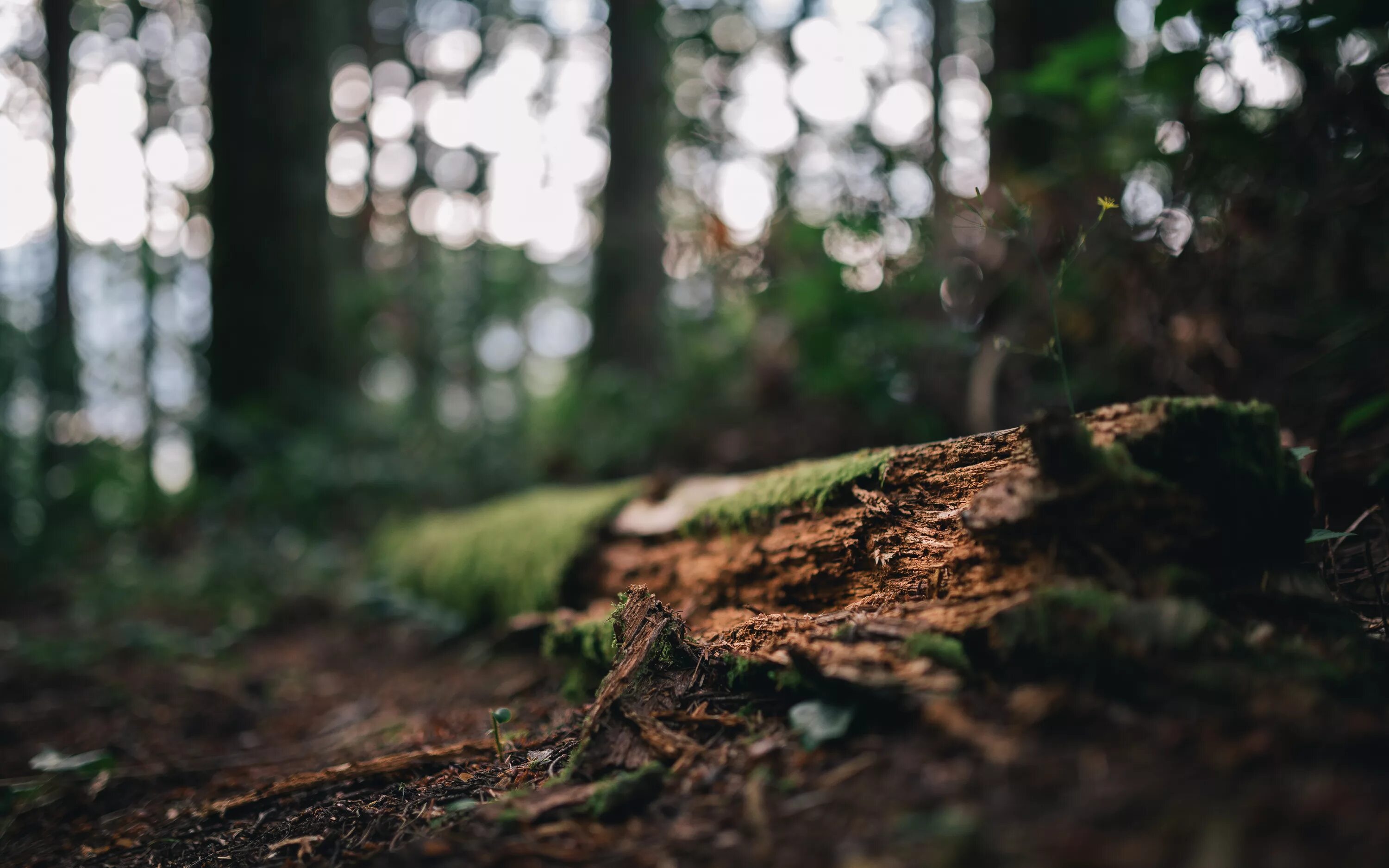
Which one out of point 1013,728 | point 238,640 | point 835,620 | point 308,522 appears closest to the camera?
point 1013,728

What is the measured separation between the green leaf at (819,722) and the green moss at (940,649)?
163 mm

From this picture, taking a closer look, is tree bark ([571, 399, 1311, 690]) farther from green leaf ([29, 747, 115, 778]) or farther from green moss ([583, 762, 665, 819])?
green leaf ([29, 747, 115, 778])

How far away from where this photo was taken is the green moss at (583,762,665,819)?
4.11 ft

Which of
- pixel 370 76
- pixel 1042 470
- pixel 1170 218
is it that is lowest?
pixel 1042 470

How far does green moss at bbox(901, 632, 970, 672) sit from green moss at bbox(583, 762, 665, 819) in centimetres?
53

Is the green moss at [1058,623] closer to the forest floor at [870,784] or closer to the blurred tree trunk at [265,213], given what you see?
the forest floor at [870,784]

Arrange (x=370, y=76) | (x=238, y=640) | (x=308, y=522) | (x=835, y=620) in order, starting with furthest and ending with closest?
(x=370, y=76)
(x=308, y=522)
(x=238, y=640)
(x=835, y=620)

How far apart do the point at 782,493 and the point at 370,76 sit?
19700 millimetres

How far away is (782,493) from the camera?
7.53 ft

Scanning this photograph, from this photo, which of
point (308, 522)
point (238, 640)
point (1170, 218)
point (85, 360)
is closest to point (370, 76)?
point (85, 360)

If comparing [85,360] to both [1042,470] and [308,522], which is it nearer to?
[308,522]

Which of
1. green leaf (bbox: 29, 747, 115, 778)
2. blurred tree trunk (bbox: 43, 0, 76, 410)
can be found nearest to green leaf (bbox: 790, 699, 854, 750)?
green leaf (bbox: 29, 747, 115, 778)

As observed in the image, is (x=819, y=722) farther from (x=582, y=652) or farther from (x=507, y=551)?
(x=507, y=551)

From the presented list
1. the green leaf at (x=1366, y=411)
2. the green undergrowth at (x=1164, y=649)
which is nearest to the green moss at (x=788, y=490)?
the green undergrowth at (x=1164, y=649)
